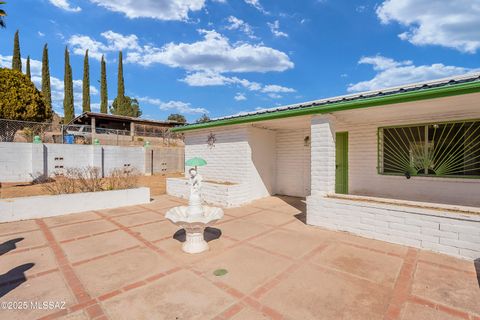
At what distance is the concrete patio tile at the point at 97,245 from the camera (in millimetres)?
4328

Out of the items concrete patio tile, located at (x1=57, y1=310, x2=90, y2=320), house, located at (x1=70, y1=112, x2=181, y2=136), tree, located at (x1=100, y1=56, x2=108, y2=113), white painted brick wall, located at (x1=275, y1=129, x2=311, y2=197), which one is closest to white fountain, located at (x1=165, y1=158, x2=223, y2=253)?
concrete patio tile, located at (x1=57, y1=310, x2=90, y2=320)

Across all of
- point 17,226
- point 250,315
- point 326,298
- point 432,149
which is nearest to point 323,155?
point 432,149

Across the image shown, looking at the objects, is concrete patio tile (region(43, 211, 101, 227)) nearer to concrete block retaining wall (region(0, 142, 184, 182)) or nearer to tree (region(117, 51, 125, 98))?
concrete block retaining wall (region(0, 142, 184, 182))

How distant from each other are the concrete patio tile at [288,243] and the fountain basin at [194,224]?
1.08 m

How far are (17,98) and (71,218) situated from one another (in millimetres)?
15891

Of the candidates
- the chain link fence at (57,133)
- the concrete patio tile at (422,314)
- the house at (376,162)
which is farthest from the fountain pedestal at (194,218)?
the chain link fence at (57,133)

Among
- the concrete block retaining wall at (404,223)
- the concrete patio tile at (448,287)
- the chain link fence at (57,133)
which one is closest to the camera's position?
the concrete patio tile at (448,287)

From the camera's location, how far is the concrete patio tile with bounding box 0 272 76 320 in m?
2.68

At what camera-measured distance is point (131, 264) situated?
12.9 ft

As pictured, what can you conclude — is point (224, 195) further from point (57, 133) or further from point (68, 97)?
point (68, 97)

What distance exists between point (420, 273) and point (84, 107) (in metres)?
39.4

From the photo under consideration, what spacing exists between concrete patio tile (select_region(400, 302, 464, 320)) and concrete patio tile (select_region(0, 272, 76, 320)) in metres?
3.87

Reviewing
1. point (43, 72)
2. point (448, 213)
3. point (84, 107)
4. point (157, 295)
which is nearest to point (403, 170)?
point (448, 213)

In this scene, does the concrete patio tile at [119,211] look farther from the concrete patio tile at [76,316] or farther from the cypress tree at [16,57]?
the cypress tree at [16,57]
